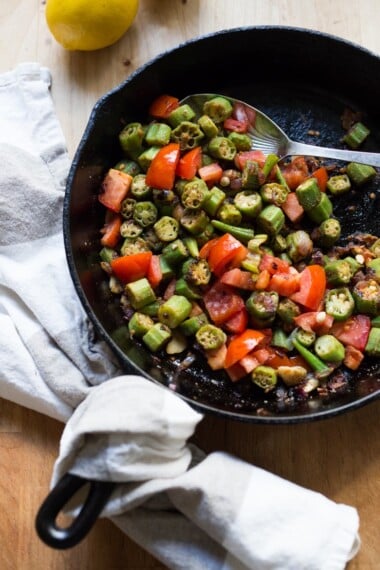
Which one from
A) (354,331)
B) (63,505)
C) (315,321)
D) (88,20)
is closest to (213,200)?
(315,321)

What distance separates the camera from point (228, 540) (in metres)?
2.27

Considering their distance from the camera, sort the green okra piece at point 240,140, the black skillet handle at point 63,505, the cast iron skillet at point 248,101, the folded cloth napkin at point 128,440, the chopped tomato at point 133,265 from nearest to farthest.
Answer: the black skillet handle at point 63,505
the folded cloth napkin at point 128,440
the cast iron skillet at point 248,101
the chopped tomato at point 133,265
the green okra piece at point 240,140

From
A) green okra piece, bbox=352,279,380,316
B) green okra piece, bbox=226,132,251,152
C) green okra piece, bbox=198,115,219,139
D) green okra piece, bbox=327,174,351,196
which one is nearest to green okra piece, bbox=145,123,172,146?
green okra piece, bbox=198,115,219,139

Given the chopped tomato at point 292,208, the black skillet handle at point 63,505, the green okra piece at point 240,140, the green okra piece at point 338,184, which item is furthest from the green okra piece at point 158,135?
the black skillet handle at point 63,505

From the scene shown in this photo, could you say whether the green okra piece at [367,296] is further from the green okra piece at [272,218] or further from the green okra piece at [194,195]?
the green okra piece at [194,195]

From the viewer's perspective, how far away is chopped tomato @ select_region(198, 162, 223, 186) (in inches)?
103

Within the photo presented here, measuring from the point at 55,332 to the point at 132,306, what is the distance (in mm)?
259

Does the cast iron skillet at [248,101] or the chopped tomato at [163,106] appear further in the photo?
the chopped tomato at [163,106]

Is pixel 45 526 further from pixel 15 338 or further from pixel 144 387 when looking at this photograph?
pixel 15 338

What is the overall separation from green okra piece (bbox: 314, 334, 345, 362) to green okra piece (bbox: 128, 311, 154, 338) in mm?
533

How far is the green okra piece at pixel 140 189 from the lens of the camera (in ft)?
8.54

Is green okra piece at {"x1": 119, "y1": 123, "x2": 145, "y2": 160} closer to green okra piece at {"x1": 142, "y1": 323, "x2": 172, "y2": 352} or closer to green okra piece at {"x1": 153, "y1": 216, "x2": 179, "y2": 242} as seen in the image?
green okra piece at {"x1": 153, "y1": 216, "x2": 179, "y2": 242}

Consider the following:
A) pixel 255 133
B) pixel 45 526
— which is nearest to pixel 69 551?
pixel 45 526

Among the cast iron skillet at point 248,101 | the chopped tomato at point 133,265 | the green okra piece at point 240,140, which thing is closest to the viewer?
the cast iron skillet at point 248,101
